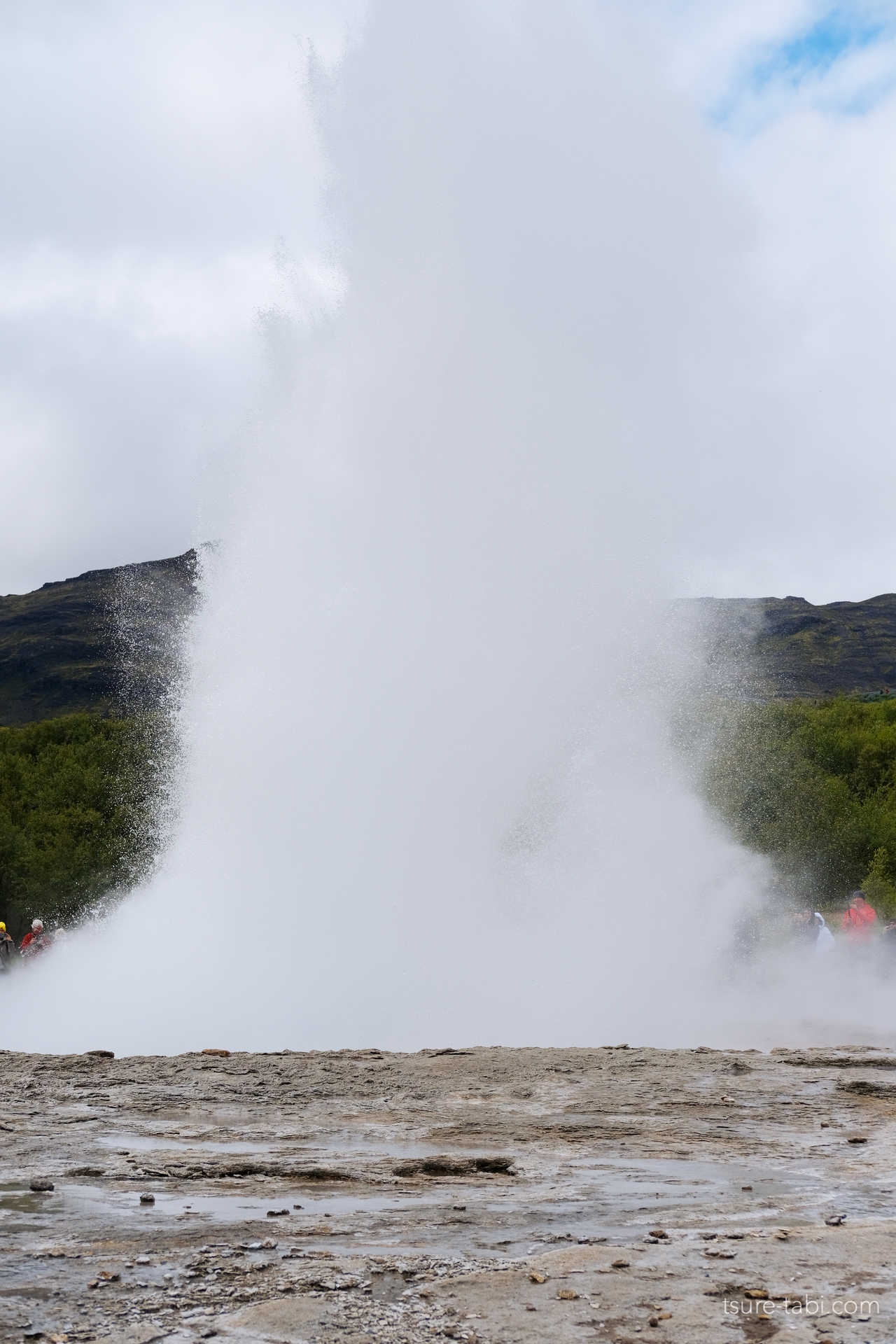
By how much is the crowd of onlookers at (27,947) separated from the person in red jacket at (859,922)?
10754mm

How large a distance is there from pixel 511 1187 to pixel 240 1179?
1398 millimetres

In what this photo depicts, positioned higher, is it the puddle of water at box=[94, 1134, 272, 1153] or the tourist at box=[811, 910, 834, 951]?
the tourist at box=[811, 910, 834, 951]

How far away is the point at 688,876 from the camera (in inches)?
611

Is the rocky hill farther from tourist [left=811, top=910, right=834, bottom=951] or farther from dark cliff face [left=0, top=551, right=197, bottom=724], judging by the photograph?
tourist [left=811, top=910, right=834, bottom=951]

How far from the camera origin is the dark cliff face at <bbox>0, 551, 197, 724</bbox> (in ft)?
400

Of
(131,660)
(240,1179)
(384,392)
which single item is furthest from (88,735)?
(131,660)

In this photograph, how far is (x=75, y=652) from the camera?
15238 cm

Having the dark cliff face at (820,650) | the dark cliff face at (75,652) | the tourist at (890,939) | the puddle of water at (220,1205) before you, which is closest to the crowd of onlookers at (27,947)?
the puddle of water at (220,1205)

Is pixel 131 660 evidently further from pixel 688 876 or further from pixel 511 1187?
pixel 511 1187

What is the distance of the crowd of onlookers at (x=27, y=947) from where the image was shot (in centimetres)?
1581

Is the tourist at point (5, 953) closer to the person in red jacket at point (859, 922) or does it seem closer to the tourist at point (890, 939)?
the person in red jacket at point (859, 922)

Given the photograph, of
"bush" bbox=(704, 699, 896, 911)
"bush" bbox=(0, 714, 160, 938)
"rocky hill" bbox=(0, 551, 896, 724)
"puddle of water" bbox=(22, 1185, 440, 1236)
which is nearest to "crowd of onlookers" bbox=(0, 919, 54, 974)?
"puddle of water" bbox=(22, 1185, 440, 1236)

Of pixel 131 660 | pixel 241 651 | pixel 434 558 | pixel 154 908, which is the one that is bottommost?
pixel 154 908

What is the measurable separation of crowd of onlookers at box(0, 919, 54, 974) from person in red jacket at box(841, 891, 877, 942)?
10754mm
